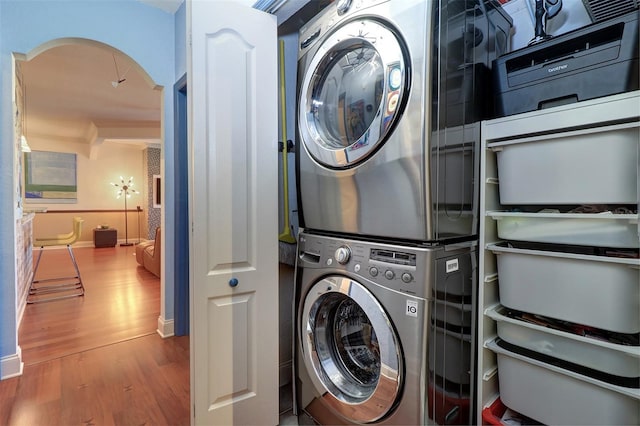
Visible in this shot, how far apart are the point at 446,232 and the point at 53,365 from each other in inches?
107

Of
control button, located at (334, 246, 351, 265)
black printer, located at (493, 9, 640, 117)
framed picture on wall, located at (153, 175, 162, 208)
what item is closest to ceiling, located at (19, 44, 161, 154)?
framed picture on wall, located at (153, 175, 162, 208)

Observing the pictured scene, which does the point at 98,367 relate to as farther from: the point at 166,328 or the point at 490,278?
the point at 490,278

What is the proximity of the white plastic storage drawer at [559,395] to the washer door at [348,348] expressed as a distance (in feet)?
1.51

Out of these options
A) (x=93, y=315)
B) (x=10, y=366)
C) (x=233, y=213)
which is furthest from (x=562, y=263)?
(x=93, y=315)

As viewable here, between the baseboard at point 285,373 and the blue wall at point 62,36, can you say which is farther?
the blue wall at point 62,36

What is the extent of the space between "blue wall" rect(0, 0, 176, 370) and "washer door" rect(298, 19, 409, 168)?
174 centimetres

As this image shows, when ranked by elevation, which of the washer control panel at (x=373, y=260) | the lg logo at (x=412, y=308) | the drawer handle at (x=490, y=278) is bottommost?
the lg logo at (x=412, y=308)

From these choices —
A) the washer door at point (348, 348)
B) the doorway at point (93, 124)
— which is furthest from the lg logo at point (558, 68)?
the doorway at point (93, 124)

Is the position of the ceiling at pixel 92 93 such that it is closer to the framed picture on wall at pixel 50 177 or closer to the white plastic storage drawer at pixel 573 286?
the framed picture on wall at pixel 50 177

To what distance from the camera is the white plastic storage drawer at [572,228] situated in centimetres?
94

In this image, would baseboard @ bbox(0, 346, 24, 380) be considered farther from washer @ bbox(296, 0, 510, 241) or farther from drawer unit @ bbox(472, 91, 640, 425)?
drawer unit @ bbox(472, 91, 640, 425)

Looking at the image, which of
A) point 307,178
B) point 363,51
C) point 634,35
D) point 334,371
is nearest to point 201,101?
point 307,178

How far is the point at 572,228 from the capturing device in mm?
1046

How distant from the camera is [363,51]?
4.23 ft
